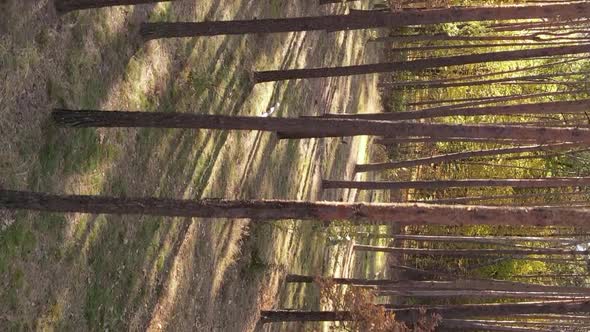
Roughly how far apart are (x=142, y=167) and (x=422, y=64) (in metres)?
3.74

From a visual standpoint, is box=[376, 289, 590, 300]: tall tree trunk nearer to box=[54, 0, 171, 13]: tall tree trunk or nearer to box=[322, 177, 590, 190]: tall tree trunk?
box=[322, 177, 590, 190]: tall tree trunk

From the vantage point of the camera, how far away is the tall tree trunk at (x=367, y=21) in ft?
19.7

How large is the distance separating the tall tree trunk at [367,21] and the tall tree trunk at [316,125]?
51.7 inches

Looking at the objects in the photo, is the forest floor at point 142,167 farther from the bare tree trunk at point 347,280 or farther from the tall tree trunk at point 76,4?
the bare tree trunk at point 347,280

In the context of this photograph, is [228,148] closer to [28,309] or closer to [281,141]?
[281,141]

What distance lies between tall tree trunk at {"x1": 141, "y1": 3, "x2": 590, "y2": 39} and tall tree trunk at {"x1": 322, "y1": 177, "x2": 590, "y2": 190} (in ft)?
10.1

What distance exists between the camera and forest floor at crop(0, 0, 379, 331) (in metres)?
5.02

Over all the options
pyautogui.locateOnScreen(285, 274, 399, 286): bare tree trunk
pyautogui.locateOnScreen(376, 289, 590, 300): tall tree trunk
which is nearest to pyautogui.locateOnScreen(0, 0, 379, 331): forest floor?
pyautogui.locateOnScreen(285, 274, 399, 286): bare tree trunk

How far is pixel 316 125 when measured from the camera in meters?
5.43

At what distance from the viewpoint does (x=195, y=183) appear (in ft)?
24.8

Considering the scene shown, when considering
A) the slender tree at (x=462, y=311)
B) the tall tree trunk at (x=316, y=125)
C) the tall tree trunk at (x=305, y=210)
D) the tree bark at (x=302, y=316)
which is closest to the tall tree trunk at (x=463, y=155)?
the slender tree at (x=462, y=311)

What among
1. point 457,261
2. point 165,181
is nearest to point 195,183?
point 165,181

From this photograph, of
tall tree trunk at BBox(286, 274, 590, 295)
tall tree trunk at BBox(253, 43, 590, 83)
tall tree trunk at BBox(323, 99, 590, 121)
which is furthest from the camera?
tall tree trunk at BBox(286, 274, 590, 295)

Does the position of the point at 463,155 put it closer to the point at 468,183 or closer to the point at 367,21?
the point at 468,183
